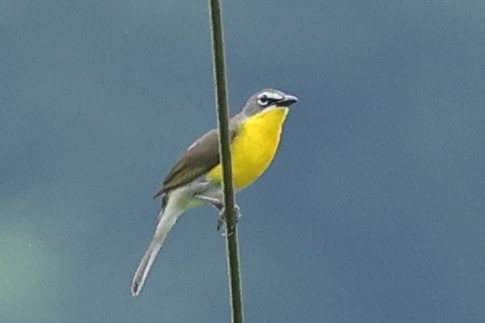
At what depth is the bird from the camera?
401cm

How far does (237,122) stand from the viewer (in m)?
4.34

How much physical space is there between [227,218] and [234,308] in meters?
0.24

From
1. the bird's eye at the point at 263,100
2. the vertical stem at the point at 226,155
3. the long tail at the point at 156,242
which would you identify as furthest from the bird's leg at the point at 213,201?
the vertical stem at the point at 226,155

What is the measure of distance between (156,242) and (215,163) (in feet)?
1.99

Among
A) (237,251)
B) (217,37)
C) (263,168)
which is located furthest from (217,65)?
(263,168)

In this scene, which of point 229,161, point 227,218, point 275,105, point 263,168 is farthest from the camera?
point 275,105

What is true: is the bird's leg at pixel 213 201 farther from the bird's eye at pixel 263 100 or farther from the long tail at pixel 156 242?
the bird's eye at pixel 263 100

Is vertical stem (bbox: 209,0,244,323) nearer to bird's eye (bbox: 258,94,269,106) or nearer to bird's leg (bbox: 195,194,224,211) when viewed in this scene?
bird's leg (bbox: 195,194,224,211)

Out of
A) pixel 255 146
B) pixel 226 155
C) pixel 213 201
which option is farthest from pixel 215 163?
pixel 226 155

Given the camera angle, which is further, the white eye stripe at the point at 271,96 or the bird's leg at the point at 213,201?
the white eye stripe at the point at 271,96

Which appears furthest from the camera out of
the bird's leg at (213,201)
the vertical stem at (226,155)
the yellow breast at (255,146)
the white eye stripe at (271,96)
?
the white eye stripe at (271,96)

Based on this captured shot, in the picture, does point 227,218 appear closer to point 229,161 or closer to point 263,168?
point 229,161

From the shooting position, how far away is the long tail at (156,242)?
13.3 ft

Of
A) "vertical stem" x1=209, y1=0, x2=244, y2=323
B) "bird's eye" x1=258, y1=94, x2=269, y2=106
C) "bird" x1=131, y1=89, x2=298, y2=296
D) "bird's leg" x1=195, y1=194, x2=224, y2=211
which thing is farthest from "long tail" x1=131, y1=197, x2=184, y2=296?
"vertical stem" x1=209, y1=0, x2=244, y2=323
